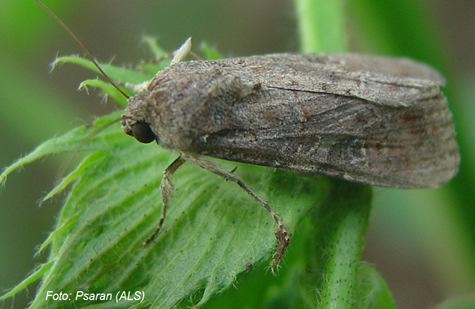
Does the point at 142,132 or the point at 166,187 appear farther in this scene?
the point at 142,132

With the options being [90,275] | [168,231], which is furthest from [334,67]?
[90,275]

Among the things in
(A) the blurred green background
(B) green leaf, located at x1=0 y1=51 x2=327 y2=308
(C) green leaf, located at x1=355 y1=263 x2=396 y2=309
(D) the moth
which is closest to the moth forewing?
(D) the moth

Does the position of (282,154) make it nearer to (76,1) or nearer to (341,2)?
(341,2)

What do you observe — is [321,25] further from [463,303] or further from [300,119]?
[463,303]

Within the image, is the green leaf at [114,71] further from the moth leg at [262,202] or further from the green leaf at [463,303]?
the green leaf at [463,303]

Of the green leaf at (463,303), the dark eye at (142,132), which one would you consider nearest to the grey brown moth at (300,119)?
the dark eye at (142,132)

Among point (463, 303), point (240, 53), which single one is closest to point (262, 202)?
point (463, 303)

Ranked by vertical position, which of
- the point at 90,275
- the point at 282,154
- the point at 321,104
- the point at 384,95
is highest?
the point at 384,95
